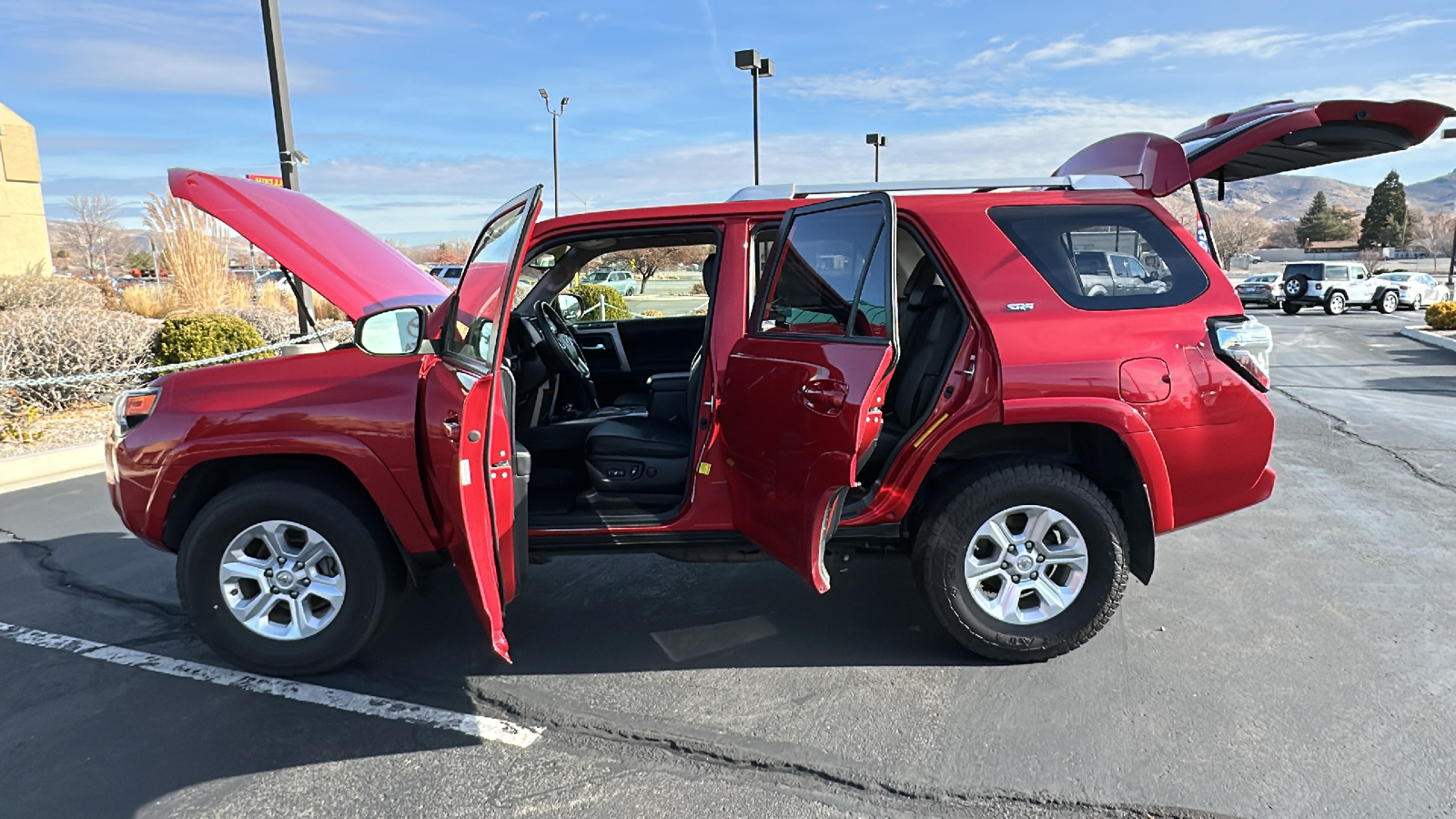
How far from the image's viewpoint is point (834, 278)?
3480 mm

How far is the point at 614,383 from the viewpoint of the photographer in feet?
18.6

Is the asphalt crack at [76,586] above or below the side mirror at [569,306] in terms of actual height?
below

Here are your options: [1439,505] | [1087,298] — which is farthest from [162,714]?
[1439,505]

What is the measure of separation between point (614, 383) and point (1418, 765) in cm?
425

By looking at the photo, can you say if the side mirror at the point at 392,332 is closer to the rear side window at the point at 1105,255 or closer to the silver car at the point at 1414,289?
the rear side window at the point at 1105,255

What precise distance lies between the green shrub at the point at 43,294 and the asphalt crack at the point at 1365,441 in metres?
13.7

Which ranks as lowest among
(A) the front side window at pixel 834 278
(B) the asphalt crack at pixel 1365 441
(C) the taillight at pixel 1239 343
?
(B) the asphalt crack at pixel 1365 441

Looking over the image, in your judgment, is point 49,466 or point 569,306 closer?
point 569,306

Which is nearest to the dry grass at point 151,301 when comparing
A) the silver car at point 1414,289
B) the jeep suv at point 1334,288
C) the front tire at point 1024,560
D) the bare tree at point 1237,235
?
the front tire at point 1024,560

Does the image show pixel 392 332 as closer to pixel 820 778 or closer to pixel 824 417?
pixel 824 417

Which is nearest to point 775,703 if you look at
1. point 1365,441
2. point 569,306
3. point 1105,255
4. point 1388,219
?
point 1105,255

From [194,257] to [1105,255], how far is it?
484 inches

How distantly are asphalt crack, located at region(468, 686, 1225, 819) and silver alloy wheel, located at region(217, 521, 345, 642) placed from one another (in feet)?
2.83

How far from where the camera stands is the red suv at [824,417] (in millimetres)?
3299
